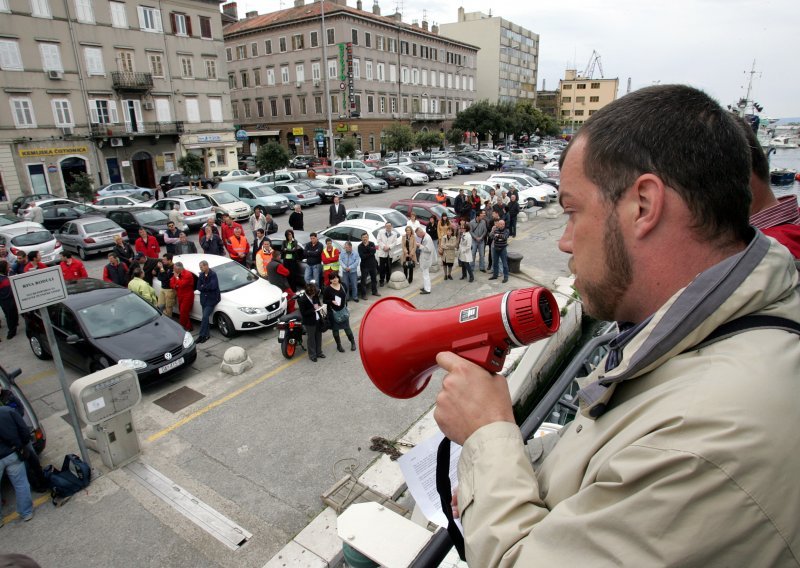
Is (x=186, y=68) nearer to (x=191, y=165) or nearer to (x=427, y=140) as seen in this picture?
(x=191, y=165)

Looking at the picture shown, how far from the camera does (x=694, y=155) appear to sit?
116 cm

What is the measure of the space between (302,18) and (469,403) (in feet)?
199

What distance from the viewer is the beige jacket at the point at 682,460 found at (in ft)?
2.67

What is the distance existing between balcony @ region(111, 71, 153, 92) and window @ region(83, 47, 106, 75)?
0.80m

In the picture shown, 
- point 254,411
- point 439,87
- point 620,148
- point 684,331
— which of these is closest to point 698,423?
point 684,331

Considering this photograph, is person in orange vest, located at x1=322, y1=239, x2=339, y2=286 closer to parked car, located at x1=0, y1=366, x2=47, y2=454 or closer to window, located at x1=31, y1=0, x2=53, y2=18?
parked car, located at x1=0, y1=366, x2=47, y2=454

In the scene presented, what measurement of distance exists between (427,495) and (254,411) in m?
6.17

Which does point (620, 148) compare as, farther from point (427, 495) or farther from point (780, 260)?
point (427, 495)

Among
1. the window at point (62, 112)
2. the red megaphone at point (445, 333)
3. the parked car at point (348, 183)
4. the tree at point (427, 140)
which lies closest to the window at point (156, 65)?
the window at point (62, 112)

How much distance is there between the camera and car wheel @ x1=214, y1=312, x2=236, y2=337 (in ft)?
35.4

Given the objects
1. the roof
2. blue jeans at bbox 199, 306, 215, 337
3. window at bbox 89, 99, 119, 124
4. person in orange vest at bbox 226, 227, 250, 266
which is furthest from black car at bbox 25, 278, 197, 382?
the roof

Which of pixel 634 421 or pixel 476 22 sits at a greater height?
pixel 476 22

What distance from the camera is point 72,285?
32.8ft

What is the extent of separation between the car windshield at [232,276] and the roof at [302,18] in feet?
154
